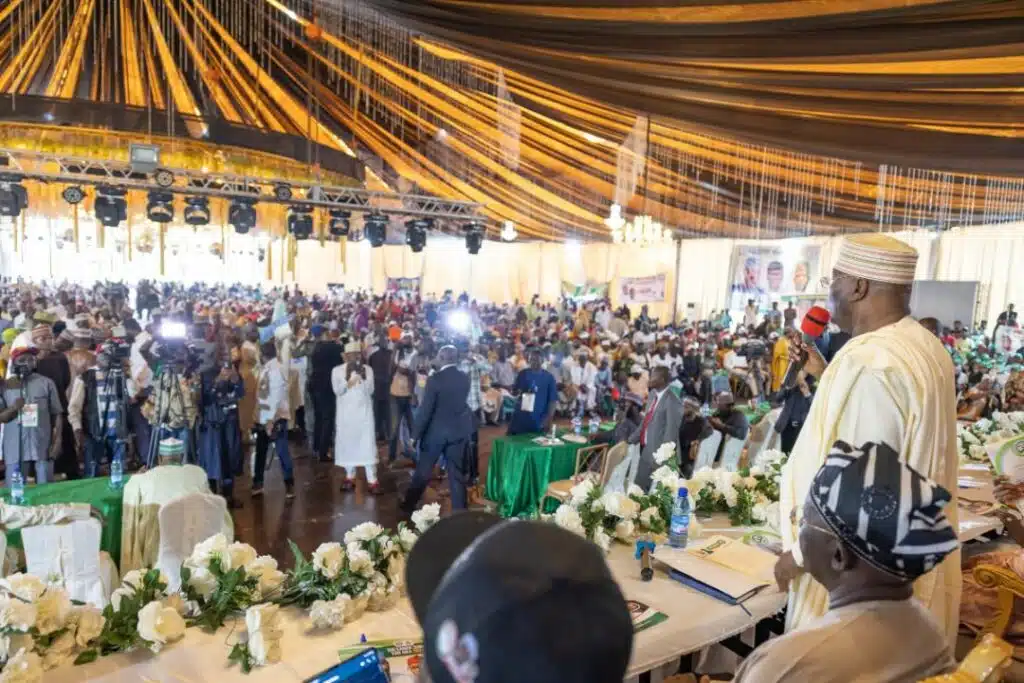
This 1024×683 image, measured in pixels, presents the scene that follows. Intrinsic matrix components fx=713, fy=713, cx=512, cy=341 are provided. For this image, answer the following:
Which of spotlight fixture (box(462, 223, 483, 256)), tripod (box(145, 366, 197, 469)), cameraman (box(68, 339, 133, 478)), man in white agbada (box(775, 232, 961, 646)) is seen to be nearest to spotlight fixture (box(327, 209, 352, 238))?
spotlight fixture (box(462, 223, 483, 256))

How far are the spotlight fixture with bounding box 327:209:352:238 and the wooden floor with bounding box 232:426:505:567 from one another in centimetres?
352

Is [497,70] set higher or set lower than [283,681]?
higher

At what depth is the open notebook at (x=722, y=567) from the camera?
2.38 meters

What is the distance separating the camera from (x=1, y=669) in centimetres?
170

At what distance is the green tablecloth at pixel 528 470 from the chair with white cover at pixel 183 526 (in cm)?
286

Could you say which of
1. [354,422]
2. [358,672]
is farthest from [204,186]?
[358,672]

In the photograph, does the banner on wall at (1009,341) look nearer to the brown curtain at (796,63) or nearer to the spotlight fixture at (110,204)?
the brown curtain at (796,63)

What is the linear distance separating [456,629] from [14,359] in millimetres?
5944

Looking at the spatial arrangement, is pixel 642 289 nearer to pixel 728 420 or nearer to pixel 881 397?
pixel 728 420

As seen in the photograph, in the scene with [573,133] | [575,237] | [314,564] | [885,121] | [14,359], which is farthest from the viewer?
[575,237]

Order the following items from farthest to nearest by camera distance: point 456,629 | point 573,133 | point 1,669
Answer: point 573,133
point 1,669
point 456,629

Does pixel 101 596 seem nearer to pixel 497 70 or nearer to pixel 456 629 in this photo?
pixel 456 629

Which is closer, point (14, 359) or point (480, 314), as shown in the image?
point (14, 359)

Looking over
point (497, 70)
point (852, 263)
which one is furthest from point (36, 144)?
point (852, 263)
